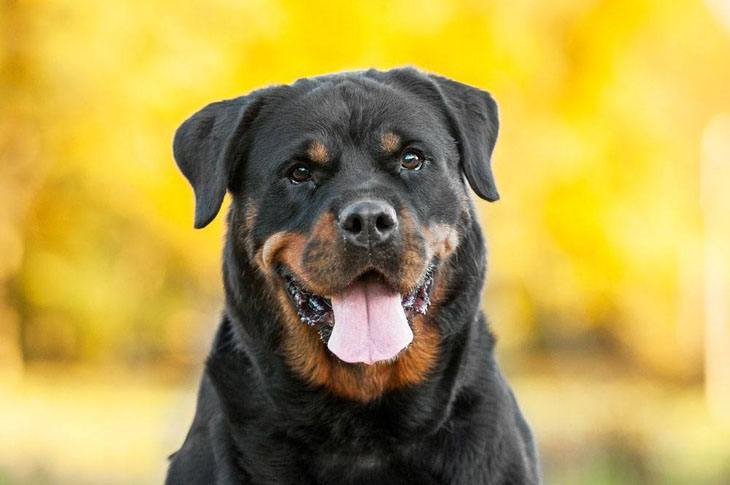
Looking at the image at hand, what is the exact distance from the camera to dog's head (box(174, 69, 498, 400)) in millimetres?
4094

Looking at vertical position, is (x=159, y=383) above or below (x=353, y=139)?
below

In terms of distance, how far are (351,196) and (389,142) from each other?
0.31m

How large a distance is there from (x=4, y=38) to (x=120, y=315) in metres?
4.55

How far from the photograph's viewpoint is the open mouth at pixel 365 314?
Answer: 4117 millimetres

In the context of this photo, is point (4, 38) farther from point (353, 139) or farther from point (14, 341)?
point (353, 139)

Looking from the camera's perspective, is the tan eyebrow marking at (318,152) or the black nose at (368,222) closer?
the black nose at (368,222)

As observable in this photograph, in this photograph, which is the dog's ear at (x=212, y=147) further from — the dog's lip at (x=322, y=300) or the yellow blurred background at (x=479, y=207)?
the yellow blurred background at (x=479, y=207)

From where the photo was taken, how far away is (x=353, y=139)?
434 cm

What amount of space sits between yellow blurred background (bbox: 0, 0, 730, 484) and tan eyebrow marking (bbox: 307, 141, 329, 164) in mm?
6249

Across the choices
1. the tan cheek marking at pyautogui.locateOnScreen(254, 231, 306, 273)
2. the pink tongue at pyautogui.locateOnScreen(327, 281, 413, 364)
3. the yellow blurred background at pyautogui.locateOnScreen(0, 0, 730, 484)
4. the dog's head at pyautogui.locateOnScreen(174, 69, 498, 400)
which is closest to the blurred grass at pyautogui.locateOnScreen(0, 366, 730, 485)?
the yellow blurred background at pyautogui.locateOnScreen(0, 0, 730, 484)

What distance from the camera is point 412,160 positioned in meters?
4.33

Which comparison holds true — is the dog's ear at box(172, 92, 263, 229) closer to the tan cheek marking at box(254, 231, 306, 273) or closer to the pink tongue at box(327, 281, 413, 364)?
the tan cheek marking at box(254, 231, 306, 273)

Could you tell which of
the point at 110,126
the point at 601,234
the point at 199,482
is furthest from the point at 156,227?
the point at 199,482

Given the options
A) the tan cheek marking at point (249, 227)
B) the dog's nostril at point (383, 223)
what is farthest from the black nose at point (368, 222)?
the tan cheek marking at point (249, 227)
